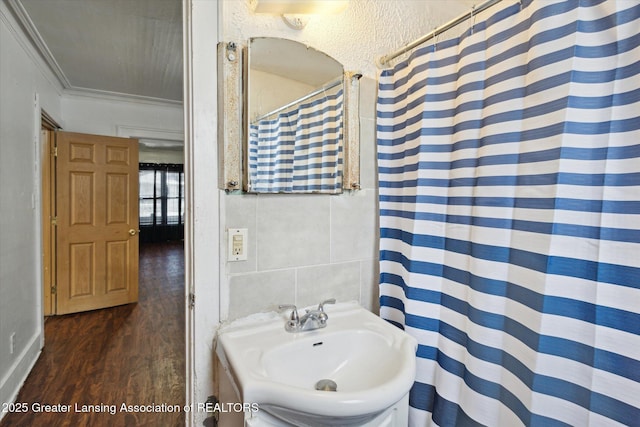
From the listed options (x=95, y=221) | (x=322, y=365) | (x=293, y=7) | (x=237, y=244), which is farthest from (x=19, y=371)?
(x=293, y=7)

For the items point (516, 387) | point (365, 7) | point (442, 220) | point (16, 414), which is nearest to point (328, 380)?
point (516, 387)

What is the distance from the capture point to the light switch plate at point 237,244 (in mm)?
1027

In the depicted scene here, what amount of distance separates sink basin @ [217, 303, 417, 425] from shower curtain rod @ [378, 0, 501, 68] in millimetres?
1028

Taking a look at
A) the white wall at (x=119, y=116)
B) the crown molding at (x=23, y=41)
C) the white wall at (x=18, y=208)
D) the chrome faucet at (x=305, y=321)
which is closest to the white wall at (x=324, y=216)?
the chrome faucet at (x=305, y=321)

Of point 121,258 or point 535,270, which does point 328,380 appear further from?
point 121,258

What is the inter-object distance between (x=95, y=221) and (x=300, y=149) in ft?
9.88

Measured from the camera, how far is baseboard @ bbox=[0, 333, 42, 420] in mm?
1787

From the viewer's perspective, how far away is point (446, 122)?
1063mm

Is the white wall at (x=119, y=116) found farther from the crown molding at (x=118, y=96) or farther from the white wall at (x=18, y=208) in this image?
the white wall at (x=18, y=208)

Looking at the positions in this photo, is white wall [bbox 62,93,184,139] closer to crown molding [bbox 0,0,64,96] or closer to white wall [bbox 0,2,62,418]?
crown molding [bbox 0,0,64,96]

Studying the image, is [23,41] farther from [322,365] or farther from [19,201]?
[322,365]

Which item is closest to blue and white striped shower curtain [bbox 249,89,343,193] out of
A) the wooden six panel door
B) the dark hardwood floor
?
the dark hardwood floor

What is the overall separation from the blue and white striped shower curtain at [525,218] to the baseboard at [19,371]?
226cm

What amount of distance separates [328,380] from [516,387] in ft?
1.73
